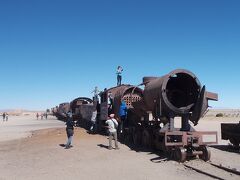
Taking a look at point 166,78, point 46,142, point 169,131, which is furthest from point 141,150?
point 46,142

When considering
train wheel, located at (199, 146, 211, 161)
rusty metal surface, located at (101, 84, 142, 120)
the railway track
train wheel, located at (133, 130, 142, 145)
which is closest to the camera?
the railway track

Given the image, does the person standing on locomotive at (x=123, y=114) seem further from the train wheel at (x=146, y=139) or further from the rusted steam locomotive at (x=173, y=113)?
the train wheel at (x=146, y=139)

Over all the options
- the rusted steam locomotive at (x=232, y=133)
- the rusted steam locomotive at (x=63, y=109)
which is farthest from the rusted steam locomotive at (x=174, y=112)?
the rusted steam locomotive at (x=63, y=109)

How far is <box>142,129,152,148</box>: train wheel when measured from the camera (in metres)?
16.6

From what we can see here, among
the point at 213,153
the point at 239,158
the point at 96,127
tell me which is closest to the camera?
the point at 239,158

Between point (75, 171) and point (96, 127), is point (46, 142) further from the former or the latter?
point (75, 171)

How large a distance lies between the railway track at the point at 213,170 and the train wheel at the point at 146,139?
3.37m

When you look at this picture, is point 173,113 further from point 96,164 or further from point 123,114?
point 123,114

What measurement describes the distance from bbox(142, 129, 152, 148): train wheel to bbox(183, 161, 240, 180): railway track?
337 cm

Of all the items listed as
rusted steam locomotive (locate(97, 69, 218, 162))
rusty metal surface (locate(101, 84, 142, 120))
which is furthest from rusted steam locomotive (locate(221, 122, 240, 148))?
rusty metal surface (locate(101, 84, 142, 120))

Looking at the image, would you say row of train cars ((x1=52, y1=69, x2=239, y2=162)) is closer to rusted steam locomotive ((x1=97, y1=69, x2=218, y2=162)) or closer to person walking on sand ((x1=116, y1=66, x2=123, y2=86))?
rusted steam locomotive ((x1=97, y1=69, x2=218, y2=162))

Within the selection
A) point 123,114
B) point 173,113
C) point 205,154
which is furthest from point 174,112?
point 123,114

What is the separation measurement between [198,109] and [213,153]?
7.92ft

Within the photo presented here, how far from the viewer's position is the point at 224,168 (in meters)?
12.0
